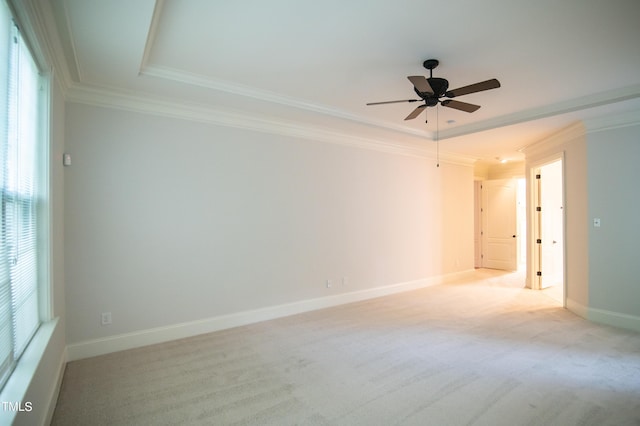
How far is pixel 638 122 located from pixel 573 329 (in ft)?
8.88

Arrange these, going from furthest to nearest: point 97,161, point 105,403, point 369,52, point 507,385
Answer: point 97,161
point 369,52
point 507,385
point 105,403

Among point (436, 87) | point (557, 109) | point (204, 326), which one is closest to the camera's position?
point (436, 87)

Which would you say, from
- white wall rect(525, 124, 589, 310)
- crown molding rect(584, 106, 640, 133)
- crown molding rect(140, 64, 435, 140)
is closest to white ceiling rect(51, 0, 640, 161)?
crown molding rect(140, 64, 435, 140)

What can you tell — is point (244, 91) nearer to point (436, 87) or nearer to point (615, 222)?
point (436, 87)

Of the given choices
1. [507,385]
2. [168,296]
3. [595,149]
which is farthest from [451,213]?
[168,296]

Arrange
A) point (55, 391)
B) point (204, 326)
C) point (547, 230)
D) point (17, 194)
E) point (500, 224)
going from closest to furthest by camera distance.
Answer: point (17, 194) → point (55, 391) → point (204, 326) → point (547, 230) → point (500, 224)

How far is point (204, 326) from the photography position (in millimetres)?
3908

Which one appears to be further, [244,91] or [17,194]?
[244,91]

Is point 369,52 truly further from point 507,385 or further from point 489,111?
point 507,385

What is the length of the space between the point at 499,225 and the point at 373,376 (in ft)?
23.0

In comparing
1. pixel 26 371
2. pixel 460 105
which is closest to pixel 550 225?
pixel 460 105

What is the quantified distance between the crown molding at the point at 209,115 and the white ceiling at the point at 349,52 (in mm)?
67

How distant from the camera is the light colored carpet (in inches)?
90.4

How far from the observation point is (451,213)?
6992 millimetres
